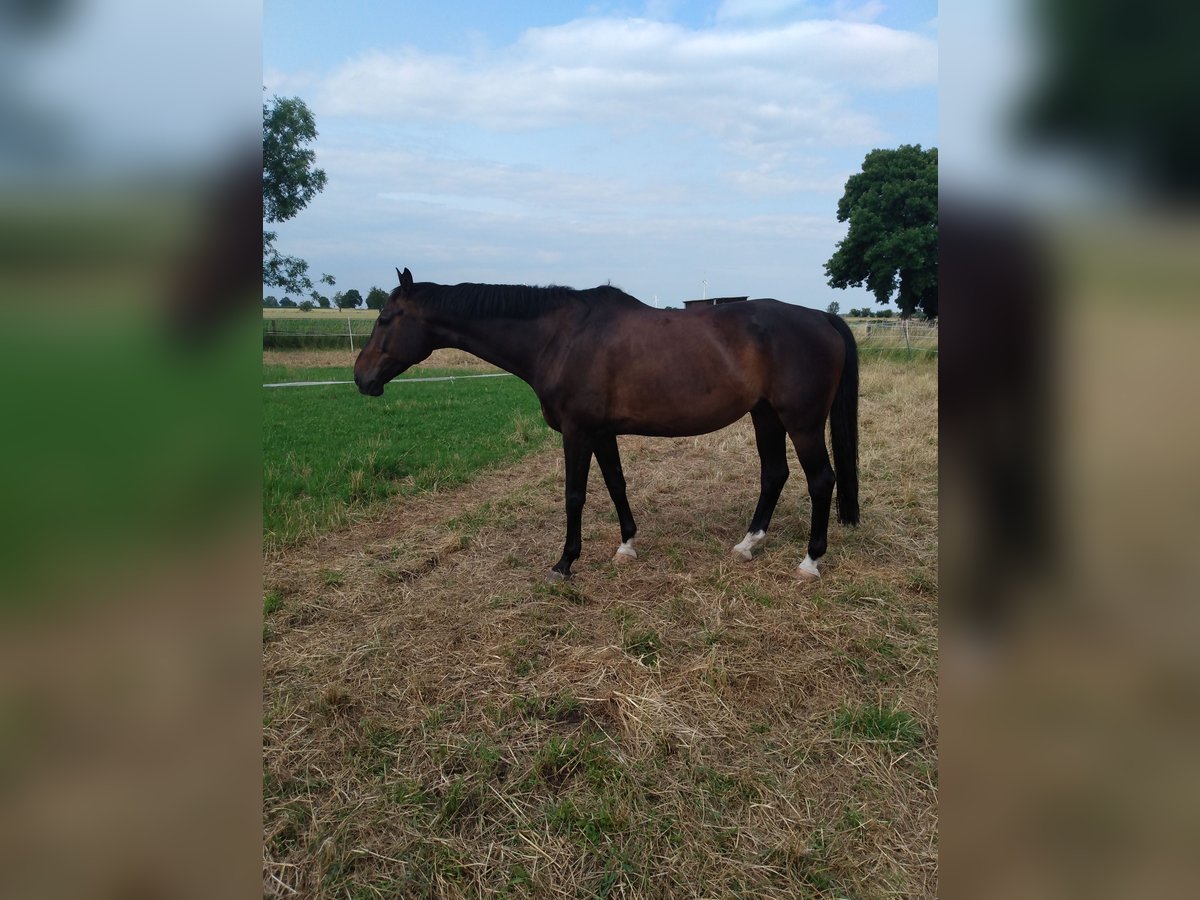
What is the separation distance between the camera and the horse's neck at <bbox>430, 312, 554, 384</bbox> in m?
4.64

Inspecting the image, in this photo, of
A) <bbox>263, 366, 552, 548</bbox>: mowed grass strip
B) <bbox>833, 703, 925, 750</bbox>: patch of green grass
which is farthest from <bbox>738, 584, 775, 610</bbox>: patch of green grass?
<bbox>263, 366, 552, 548</bbox>: mowed grass strip

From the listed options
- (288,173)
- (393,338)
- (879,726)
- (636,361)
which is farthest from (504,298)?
(288,173)

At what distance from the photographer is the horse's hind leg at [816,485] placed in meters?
4.36

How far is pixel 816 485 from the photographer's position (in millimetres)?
4449

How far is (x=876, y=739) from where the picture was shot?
2.62 m

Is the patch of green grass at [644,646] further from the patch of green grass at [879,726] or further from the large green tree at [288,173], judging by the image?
the large green tree at [288,173]

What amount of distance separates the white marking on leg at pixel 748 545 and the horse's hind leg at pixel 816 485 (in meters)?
0.43

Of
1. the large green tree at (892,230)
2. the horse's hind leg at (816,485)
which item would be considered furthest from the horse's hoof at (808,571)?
the large green tree at (892,230)
